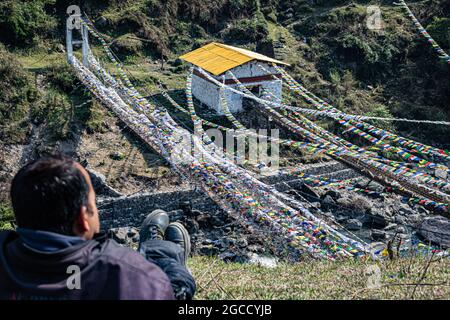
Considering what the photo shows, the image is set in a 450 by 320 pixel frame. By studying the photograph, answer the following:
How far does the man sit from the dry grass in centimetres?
218

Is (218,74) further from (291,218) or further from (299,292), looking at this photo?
(299,292)

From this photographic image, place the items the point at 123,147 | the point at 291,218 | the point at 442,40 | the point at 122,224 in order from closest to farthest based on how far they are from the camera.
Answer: the point at 291,218, the point at 122,224, the point at 123,147, the point at 442,40

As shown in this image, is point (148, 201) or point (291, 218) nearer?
point (291, 218)

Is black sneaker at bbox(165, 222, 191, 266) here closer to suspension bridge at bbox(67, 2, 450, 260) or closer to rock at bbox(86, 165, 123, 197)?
suspension bridge at bbox(67, 2, 450, 260)

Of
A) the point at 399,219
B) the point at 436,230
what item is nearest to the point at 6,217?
the point at 399,219

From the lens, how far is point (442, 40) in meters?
26.7

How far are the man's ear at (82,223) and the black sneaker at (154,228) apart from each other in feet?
5.36

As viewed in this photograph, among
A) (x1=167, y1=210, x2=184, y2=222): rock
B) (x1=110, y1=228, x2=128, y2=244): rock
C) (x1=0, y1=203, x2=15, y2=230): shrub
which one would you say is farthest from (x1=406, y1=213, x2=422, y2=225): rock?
(x1=0, y1=203, x2=15, y2=230): shrub

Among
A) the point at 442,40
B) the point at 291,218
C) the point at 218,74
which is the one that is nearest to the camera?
the point at 291,218

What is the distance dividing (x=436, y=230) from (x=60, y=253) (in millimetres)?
16171

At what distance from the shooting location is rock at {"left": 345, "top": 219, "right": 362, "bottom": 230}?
17922mm

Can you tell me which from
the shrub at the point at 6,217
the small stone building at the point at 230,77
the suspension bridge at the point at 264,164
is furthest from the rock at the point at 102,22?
the shrub at the point at 6,217
